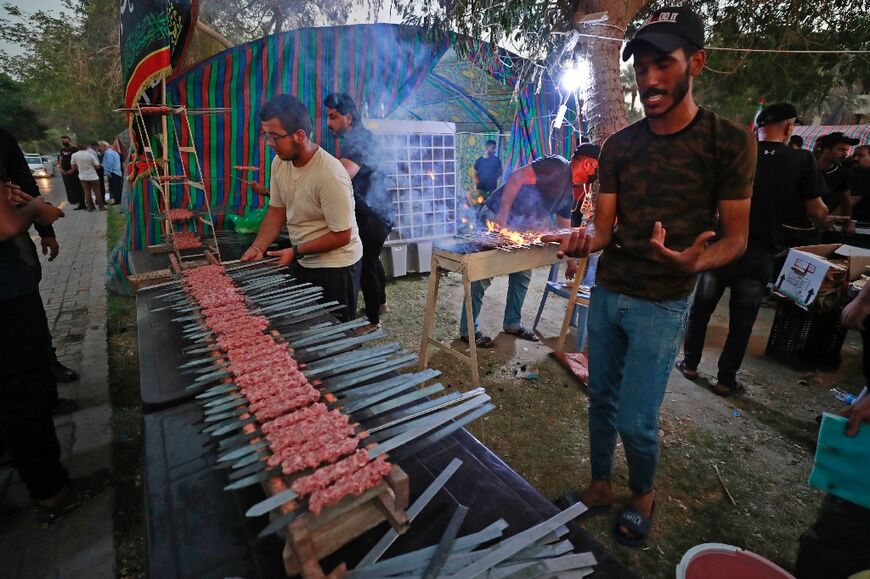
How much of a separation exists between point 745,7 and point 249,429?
541 inches

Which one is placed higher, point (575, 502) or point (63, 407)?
point (63, 407)

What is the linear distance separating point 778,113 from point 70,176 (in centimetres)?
2079

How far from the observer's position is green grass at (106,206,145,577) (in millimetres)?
2662

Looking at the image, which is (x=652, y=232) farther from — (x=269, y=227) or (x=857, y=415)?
(x=269, y=227)

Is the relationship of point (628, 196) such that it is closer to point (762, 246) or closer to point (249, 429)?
point (249, 429)

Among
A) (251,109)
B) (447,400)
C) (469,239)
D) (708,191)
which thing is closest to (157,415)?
(447,400)

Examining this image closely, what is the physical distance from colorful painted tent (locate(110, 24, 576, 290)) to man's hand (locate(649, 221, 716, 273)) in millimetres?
6430

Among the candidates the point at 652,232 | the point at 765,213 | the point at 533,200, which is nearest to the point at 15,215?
the point at 652,232

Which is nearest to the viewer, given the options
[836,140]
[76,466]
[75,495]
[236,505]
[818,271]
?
[236,505]

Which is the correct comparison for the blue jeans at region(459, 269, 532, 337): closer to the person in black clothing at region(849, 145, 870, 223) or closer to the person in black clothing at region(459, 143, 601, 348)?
the person in black clothing at region(459, 143, 601, 348)

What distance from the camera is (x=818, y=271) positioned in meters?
4.70

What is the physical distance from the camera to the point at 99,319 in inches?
241

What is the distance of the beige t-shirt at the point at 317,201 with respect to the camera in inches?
128

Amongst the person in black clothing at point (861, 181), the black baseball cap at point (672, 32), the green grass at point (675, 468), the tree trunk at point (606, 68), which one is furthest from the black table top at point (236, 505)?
the person in black clothing at point (861, 181)
